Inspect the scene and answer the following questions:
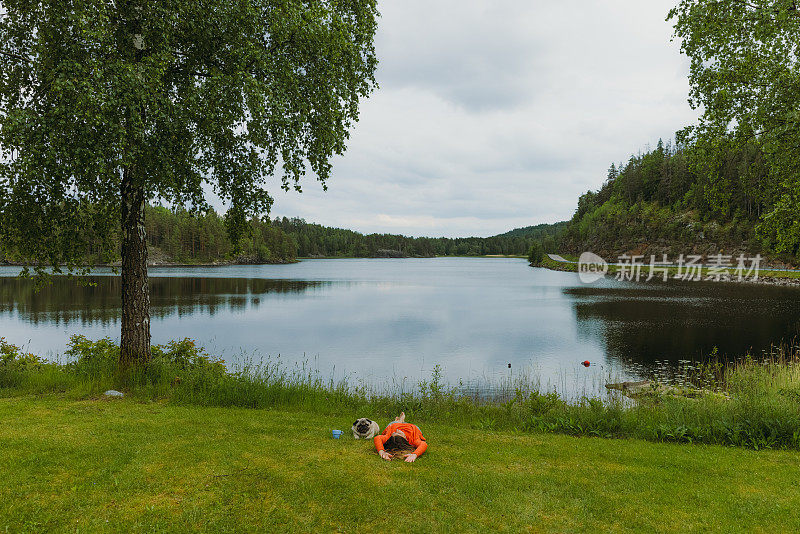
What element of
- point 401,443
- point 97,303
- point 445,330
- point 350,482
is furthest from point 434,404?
point 97,303

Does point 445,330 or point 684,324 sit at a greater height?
point 684,324

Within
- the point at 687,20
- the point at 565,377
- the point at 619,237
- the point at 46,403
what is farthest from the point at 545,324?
the point at 619,237

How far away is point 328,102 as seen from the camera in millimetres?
9812

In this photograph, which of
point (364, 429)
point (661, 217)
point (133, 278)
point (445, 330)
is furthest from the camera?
point (661, 217)

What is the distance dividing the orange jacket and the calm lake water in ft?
31.8

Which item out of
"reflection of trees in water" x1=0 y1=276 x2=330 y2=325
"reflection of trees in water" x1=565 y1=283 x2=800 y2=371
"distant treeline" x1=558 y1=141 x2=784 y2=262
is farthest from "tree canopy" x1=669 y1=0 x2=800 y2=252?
"distant treeline" x1=558 y1=141 x2=784 y2=262

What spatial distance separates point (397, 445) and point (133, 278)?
7.55 meters

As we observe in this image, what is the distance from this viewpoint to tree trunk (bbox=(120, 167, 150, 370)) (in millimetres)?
9812

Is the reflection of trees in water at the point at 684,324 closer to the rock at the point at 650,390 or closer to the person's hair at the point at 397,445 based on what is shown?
the rock at the point at 650,390

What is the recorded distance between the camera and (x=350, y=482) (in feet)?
18.1

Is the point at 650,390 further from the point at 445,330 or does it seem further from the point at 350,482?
the point at 445,330

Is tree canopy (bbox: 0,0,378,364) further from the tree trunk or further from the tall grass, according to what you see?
the tall grass

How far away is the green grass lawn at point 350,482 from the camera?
4.64 meters

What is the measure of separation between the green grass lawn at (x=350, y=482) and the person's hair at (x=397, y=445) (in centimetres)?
37
